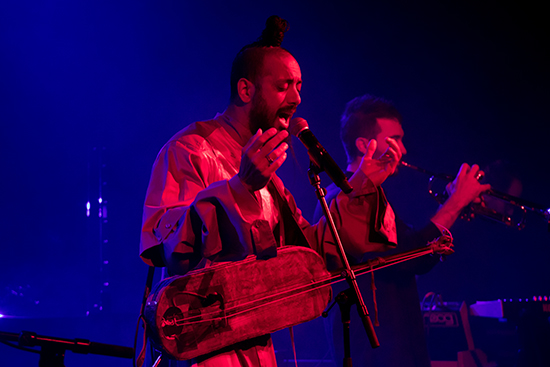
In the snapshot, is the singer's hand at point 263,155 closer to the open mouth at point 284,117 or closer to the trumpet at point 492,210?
the open mouth at point 284,117

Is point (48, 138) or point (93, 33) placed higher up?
point (93, 33)

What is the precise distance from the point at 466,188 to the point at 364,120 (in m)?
0.95

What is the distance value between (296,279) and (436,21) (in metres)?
4.87

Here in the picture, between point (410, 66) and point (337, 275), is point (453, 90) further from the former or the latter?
point (337, 275)

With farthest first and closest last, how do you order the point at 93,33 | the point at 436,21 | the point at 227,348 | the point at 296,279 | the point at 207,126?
1. the point at 436,21
2. the point at 93,33
3. the point at 207,126
4. the point at 296,279
5. the point at 227,348

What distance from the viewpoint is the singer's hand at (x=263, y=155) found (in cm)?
119

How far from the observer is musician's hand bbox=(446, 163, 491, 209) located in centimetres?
336

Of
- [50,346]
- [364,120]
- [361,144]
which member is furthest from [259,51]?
[364,120]

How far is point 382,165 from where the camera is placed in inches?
73.9

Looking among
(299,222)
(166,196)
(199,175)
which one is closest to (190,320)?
(166,196)

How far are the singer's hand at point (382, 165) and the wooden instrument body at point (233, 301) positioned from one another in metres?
0.44

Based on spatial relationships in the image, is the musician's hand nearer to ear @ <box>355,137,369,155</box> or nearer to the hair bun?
ear @ <box>355,137,369,155</box>

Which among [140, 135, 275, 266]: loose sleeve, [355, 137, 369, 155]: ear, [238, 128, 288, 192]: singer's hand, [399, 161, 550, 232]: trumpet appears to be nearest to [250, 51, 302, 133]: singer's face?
[140, 135, 275, 266]: loose sleeve

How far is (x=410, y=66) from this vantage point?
5.50 m
